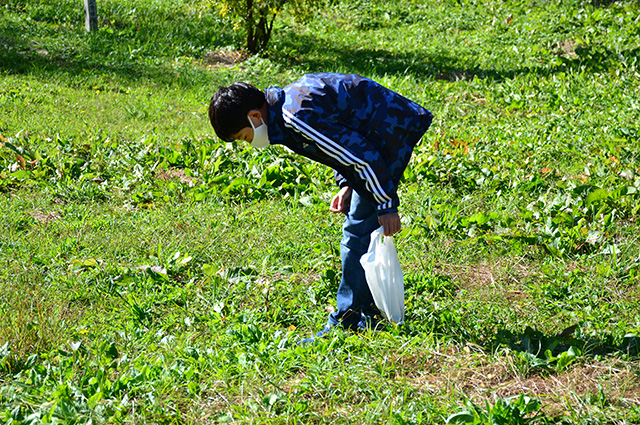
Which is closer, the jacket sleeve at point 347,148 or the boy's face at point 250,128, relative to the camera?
the jacket sleeve at point 347,148

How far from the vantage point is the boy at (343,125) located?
2.61 meters

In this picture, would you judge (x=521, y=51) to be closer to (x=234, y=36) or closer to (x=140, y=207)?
(x=234, y=36)

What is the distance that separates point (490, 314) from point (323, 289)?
92 centimetres

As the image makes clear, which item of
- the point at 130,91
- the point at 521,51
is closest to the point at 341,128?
the point at 130,91

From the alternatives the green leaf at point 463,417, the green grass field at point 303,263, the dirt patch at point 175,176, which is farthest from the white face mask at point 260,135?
the dirt patch at point 175,176

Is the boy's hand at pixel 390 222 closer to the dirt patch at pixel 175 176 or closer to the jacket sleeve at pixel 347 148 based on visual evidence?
the jacket sleeve at pixel 347 148

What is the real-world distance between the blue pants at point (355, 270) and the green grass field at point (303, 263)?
0.55ft

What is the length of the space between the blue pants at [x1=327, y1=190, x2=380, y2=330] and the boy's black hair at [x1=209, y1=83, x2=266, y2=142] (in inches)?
24.5

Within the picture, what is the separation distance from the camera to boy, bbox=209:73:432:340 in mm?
2605

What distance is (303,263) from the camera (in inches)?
155

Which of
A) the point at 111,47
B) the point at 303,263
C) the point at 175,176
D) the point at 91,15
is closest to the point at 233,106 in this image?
the point at 303,263

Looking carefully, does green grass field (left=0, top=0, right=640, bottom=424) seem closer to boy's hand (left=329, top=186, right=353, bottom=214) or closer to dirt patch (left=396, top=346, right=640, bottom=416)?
dirt patch (left=396, top=346, right=640, bottom=416)

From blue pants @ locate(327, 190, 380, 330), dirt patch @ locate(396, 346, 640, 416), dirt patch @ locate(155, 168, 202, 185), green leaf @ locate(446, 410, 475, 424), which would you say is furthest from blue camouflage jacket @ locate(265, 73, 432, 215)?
dirt patch @ locate(155, 168, 202, 185)

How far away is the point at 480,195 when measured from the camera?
15.5ft
